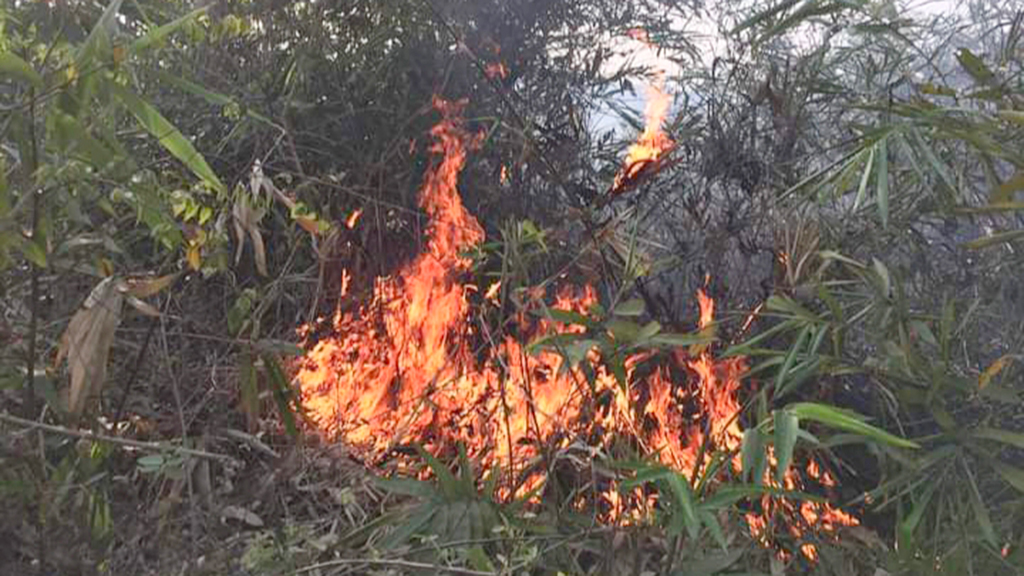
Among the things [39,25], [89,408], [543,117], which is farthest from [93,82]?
[543,117]

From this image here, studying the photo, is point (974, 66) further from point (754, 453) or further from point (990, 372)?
point (754, 453)

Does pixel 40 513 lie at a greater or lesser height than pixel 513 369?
lesser

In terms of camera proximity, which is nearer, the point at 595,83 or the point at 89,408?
the point at 89,408

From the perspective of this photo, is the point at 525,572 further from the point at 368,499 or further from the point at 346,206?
the point at 346,206

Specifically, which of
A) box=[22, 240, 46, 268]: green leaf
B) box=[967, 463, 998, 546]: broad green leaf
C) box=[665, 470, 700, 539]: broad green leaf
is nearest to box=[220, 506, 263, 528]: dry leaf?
box=[22, 240, 46, 268]: green leaf

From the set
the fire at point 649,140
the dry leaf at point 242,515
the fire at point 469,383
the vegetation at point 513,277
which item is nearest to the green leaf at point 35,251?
the vegetation at point 513,277

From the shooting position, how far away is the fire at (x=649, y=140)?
7.95 feet

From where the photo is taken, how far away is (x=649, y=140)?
8.26 ft

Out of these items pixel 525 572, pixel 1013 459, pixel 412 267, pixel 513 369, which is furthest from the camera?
pixel 412 267

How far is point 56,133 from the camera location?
4.10ft

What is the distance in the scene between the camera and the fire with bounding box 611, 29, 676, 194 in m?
2.42

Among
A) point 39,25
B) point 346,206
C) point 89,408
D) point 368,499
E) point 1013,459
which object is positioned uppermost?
point 39,25

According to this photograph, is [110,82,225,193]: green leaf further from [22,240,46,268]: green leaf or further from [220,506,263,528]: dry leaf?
[220,506,263,528]: dry leaf

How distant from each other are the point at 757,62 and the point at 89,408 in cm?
197
